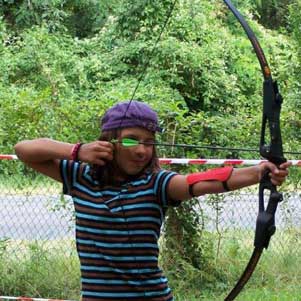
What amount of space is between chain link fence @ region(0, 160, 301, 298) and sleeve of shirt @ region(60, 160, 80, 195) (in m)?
2.58

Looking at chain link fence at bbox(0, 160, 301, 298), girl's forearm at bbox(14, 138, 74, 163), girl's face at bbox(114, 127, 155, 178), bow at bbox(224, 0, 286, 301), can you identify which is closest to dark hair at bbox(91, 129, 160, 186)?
girl's face at bbox(114, 127, 155, 178)

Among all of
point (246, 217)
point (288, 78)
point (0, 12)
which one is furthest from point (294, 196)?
point (0, 12)

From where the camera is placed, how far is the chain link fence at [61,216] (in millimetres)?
4789

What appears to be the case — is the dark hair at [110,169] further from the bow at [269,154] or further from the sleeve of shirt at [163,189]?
the bow at [269,154]

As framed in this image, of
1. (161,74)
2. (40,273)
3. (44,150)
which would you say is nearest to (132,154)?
(44,150)

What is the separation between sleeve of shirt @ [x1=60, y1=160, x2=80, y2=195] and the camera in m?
2.19

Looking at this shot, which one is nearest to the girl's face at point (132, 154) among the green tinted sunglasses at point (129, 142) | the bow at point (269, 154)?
the green tinted sunglasses at point (129, 142)

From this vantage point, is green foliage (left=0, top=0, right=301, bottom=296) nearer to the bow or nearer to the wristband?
the wristband

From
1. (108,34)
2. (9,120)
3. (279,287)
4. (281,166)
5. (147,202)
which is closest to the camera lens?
(281,166)

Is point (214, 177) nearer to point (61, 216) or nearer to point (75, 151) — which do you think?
point (75, 151)

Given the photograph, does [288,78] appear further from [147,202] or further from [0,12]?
[0,12]

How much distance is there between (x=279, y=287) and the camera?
4.79m

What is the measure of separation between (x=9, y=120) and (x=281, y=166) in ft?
11.7

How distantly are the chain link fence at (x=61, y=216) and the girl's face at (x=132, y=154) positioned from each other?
267 cm
